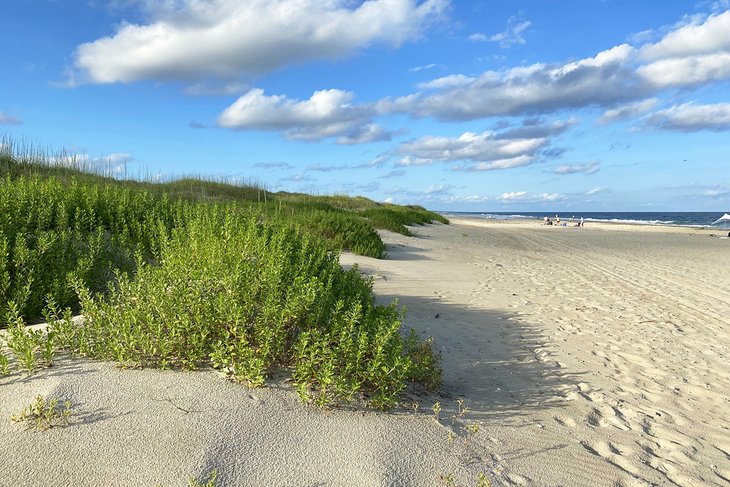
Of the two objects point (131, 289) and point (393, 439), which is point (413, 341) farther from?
point (131, 289)

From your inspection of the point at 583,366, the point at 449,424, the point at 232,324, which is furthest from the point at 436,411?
the point at 583,366

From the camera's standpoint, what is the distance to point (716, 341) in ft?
23.9

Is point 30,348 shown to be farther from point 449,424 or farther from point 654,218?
point 654,218

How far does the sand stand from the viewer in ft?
9.15

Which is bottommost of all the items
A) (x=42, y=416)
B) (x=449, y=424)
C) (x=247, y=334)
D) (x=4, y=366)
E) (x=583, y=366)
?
(x=583, y=366)

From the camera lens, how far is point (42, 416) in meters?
2.93

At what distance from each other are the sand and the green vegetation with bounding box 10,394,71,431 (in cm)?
5

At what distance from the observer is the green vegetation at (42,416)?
2.89 meters

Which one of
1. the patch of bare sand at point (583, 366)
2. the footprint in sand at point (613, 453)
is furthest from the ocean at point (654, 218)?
the footprint in sand at point (613, 453)

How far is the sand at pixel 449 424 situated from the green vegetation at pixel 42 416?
0.18 ft

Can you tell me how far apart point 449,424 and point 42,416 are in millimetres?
2510

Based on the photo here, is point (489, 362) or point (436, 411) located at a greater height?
point (436, 411)

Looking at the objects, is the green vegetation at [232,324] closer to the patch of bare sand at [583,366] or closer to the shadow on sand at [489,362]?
the shadow on sand at [489,362]

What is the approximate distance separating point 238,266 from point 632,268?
45.9 feet
